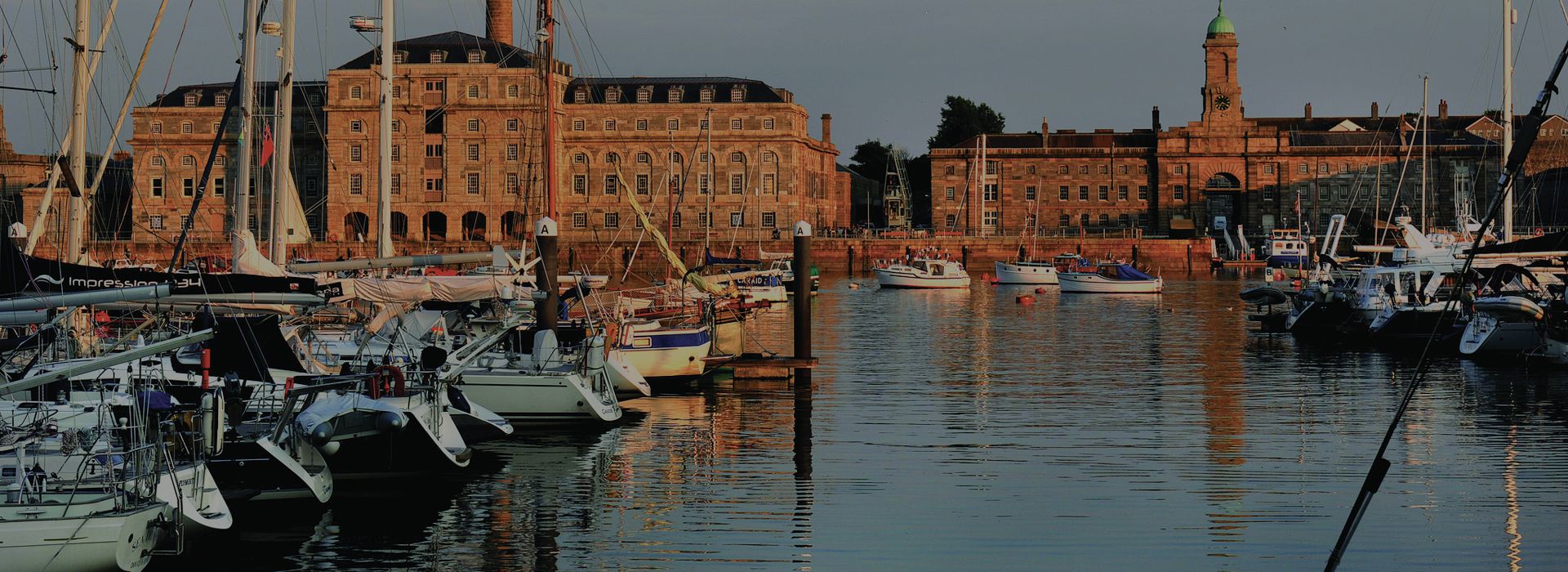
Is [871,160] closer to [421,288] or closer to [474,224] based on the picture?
[474,224]

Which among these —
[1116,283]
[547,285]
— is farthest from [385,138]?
[1116,283]

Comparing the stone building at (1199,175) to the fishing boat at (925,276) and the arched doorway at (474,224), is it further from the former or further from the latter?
the arched doorway at (474,224)

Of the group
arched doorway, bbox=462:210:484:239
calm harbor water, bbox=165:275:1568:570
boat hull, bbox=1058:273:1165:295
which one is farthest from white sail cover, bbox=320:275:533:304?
arched doorway, bbox=462:210:484:239

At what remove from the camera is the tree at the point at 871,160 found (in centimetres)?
18212

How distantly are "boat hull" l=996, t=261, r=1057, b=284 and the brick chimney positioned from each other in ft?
130

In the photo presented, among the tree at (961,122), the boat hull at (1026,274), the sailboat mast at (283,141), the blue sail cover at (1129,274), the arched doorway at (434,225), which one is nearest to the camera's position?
the sailboat mast at (283,141)

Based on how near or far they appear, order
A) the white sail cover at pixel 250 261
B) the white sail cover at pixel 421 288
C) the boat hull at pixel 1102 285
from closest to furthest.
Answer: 1. the white sail cover at pixel 250 261
2. the white sail cover at pixel 421 288
3. the boat hull at pixel 1102 285

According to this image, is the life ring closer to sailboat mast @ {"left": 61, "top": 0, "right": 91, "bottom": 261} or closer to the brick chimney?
sailboat mast @ {"left": 61, "top": 0, "right": 91, "bottom": 261}

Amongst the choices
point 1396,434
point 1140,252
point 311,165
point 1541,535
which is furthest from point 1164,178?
point 1541,535

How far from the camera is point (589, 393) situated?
29.3m

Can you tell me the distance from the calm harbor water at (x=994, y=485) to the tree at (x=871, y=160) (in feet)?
461

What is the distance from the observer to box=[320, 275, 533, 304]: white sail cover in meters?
32.1

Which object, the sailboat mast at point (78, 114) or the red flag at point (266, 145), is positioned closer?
the sailboat mast at point (78, 114)

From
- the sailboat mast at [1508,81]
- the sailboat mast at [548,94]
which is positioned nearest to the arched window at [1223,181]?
the sailboat mast at [1508,81]
